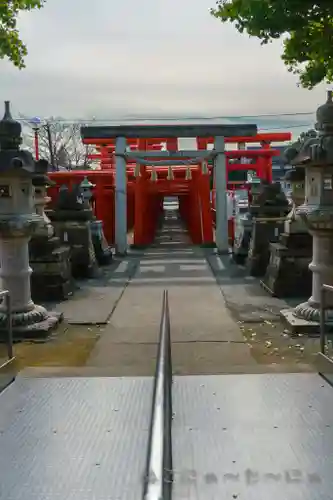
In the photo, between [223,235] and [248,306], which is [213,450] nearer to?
[248,306]

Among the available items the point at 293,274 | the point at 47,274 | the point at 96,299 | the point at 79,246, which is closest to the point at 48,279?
the point at 47,274

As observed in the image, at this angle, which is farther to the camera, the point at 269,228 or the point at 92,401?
the point at 269,228

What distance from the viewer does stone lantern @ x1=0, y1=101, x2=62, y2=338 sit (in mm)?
6320

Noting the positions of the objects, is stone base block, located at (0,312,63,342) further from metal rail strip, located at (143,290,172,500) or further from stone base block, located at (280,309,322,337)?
metal rail strip, located at (143,290,172,500)

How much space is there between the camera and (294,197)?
862 centimetres

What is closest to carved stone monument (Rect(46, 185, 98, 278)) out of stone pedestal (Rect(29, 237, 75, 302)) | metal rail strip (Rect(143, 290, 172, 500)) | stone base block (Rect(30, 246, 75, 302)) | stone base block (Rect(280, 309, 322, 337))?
stone pedestal (Rect(29, 237, 75, 302))

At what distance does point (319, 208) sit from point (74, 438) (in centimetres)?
415

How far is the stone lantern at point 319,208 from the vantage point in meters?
6.17

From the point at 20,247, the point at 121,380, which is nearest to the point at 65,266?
the point at 20,247

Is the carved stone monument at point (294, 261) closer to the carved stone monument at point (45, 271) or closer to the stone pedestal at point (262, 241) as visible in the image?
the stone pedestal at point (262, 241)

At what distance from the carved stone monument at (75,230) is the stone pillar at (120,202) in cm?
346

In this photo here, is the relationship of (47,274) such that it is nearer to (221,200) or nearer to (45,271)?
(45,271)

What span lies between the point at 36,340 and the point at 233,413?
3.38 meters

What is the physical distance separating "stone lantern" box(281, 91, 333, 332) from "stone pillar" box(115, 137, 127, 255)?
29.7 feet
